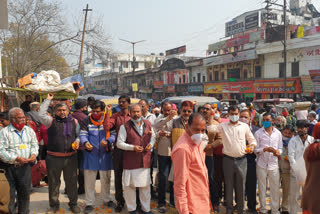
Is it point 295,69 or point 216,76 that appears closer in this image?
point 295,69

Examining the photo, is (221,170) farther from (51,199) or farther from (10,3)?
(10,3)

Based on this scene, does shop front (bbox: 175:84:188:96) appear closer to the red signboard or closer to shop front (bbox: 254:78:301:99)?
the red signboard

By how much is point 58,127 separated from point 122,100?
4.01ft

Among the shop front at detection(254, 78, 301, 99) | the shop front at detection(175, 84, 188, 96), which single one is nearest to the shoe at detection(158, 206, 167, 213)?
the shop front at detection(254, 78, 301, 99)

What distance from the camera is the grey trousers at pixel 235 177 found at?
4.23 metres

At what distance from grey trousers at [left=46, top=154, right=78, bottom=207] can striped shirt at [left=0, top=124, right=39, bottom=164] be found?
387 mm

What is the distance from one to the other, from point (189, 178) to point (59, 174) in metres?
2.55

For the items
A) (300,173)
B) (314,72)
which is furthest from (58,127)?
(314,72)

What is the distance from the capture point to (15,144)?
3945 mm

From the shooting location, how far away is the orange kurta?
2.79 meters

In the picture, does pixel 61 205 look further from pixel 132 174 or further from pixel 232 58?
pixel 232 58

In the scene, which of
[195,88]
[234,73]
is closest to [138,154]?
[234,73]

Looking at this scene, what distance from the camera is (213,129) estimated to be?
461cm

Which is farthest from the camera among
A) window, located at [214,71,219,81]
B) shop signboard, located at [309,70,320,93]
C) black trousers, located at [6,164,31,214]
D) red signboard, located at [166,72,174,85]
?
red signboard, located at [166,72,174,85]
